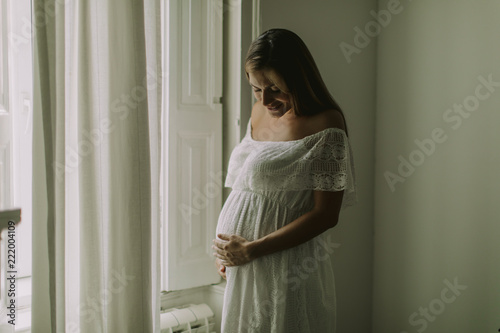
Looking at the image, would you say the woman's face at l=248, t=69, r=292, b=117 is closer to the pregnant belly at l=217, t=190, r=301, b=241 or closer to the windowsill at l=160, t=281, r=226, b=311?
the pregnant belly at l=217, t=190, r=301, b=241

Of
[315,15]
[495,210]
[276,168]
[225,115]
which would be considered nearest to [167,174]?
[225,115]

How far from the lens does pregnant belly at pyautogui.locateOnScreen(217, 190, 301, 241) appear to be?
1279 millimetres

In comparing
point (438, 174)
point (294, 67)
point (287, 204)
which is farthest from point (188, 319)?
point (438, 174)

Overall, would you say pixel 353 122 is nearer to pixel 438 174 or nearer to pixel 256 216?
pixel 438 174

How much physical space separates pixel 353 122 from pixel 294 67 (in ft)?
2.99

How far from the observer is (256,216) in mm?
1289

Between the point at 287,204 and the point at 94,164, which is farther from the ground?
the point at 94,164

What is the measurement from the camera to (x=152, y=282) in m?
1.47

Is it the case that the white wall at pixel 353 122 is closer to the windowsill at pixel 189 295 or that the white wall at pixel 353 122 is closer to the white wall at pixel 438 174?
the white wall at pixel 438 174

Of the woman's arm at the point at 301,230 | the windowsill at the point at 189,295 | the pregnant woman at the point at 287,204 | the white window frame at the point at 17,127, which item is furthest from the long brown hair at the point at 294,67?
the windowsill at the point at 189,295

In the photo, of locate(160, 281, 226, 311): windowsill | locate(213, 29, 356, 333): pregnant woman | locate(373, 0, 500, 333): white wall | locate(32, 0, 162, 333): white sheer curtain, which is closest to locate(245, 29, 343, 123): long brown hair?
locate(213, 29, 356, 333): pregnant woman

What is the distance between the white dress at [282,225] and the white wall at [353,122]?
770 mm

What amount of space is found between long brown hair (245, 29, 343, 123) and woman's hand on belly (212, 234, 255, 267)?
41 cm

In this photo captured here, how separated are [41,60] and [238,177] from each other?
0.64 m
